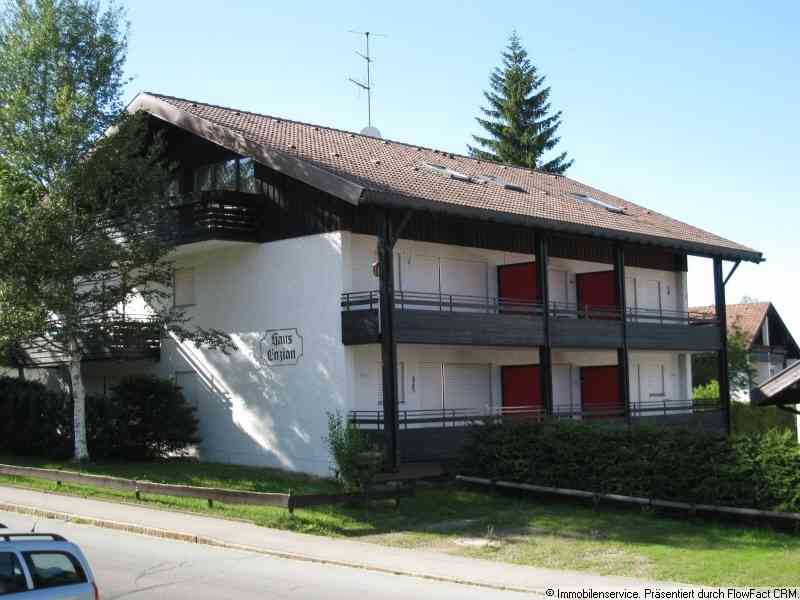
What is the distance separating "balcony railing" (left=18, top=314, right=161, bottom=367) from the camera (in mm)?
25062

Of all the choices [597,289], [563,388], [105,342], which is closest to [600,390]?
[563,388]

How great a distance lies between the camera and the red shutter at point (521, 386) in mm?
28875

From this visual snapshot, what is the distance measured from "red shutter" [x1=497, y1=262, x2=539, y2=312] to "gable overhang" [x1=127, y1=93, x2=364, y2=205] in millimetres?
7406

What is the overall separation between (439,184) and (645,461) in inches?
407

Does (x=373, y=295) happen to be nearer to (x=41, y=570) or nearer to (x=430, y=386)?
(x=430, y=386)

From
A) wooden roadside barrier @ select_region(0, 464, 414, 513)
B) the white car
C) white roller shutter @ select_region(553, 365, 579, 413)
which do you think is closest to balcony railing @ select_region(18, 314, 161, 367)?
Result: wooden roadside barrier @ select_region(0, 464, 414, 513)

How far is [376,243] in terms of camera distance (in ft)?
83.2

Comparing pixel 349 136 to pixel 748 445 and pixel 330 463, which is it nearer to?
pixel 330 463

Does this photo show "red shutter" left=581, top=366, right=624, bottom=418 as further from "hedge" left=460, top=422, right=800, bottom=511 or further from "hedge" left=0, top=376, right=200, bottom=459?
"hedge" left=0, top=376, right=200, bottom=459

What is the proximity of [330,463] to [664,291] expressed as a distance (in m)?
16.7

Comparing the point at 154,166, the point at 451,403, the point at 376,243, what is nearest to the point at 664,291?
the point at 451,403

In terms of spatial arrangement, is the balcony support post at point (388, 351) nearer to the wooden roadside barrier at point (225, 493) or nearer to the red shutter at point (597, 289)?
the wooden roadside barrier at point (225, 493)

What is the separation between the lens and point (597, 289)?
31.5 m

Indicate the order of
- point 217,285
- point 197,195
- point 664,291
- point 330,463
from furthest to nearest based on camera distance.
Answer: point 664,291, point 217,285, point 197,195, point 330,463
